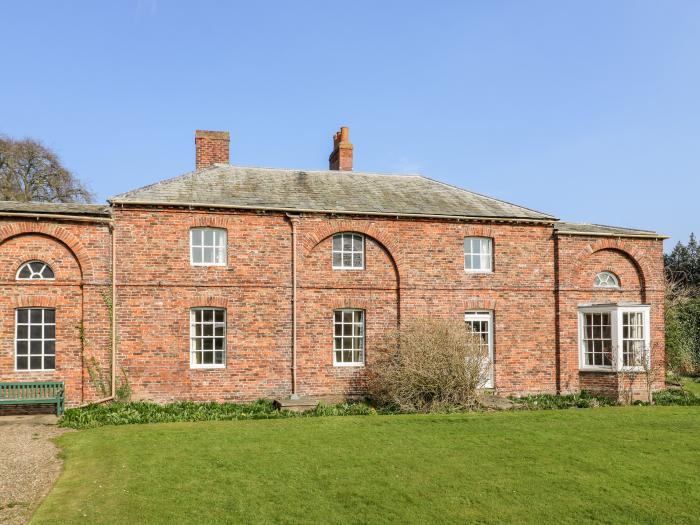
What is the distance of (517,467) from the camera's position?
1076 centimetres

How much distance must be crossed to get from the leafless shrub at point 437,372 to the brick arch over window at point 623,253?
6.07 m

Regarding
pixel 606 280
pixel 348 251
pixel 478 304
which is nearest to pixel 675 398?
pixel 606 280

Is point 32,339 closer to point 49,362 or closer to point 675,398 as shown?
point 49,362

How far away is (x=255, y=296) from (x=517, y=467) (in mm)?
10171

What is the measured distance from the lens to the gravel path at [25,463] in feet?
29.5

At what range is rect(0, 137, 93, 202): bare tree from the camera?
36.4 metres

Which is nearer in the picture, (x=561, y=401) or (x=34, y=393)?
(x=34, y=393)

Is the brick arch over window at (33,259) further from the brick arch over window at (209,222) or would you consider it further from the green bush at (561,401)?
the green bush at (561,401)

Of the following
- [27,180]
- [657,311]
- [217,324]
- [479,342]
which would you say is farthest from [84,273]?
[27,180]

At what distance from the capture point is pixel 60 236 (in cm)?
1728

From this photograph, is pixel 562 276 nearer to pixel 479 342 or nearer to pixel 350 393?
pixel 479 342

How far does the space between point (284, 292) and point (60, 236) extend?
6.38m

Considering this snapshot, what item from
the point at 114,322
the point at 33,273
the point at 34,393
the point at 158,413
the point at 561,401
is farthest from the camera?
the point at 561,401

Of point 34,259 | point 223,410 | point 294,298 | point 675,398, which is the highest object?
point 34,259
